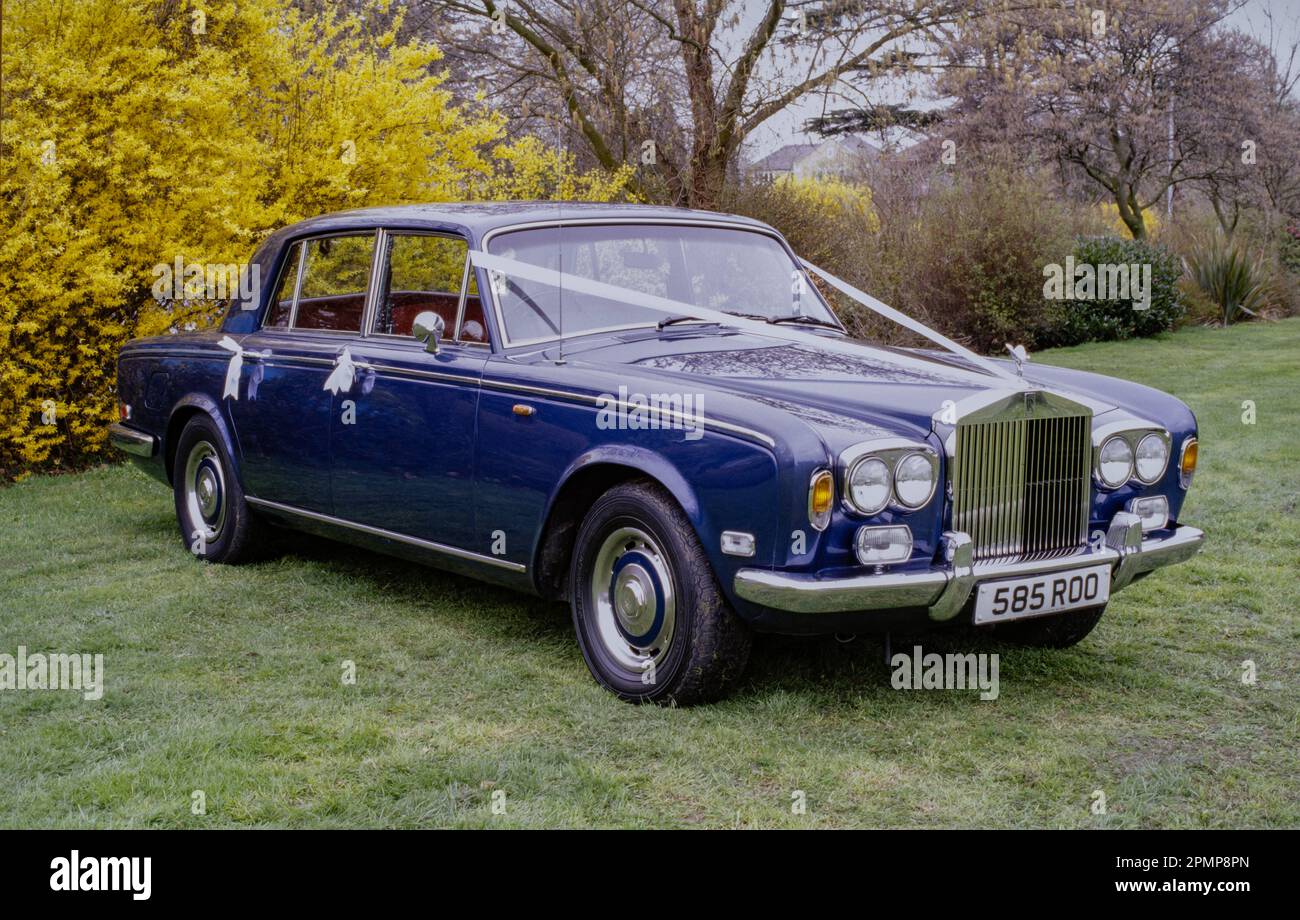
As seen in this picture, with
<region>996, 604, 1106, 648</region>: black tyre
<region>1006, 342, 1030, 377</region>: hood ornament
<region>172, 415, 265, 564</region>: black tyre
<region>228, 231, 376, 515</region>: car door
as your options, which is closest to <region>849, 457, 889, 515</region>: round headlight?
<region>1006, 342, 1030, 377</region>: hood ornament

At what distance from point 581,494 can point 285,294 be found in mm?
2389

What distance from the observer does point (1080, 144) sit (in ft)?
87.9

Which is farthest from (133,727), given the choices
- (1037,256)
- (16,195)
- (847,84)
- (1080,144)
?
(1080,144)

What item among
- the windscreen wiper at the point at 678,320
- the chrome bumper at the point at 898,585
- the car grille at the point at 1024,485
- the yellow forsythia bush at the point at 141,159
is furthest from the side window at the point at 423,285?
the yellow forsythia bush at the point at 141,159

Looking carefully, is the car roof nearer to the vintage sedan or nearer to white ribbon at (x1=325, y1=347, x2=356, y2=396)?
the vintage sedan

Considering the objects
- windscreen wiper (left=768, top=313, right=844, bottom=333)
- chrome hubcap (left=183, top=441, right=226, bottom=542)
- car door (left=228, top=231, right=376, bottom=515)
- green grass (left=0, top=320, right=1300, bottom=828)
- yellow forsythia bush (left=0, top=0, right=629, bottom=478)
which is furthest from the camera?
yellow forsythia bush (left=0, top=0, right=629, bottom=478)

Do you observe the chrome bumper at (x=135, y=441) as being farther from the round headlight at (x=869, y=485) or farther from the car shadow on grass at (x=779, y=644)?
the round headlight at (x=869, y=485)

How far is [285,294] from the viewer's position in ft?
20.1

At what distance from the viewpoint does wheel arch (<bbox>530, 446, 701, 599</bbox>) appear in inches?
158

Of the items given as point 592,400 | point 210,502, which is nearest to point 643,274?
point 592,400

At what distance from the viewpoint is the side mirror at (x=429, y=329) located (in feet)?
15.8

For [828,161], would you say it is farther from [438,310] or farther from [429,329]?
[429,329]

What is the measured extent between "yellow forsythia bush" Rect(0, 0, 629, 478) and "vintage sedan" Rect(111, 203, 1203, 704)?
297 cm

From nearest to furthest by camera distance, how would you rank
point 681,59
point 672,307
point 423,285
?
point 672,307
point 423,285
point 681,59
